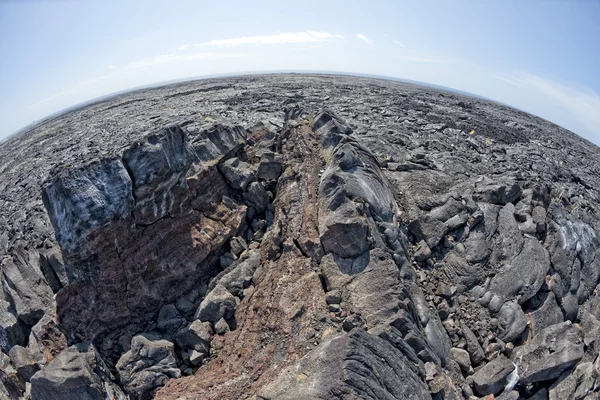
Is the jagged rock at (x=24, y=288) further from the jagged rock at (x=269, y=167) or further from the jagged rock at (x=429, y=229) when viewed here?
the jagged rock at (x=429, y=229)

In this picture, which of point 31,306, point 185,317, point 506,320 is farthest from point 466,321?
point 31,306

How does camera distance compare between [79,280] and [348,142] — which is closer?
[79,280]

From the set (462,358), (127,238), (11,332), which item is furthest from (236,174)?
(462,358)

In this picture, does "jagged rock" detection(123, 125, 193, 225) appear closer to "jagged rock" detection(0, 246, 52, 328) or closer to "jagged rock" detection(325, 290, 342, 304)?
"jagged rock" detection(0, 246, 52, 328)

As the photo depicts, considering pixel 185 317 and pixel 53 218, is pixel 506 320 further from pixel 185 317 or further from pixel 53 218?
pixel 53 218

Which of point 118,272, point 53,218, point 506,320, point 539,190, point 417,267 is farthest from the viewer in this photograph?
point 539,190

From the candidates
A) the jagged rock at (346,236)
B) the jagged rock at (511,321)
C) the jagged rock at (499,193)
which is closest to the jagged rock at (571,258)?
the jagged rock at (499,193)

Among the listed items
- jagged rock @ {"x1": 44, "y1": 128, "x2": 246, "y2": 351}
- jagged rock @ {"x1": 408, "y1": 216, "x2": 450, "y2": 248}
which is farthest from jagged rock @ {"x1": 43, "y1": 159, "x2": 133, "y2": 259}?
jagged rock @ {"x1": 408, "y1": 216, "x2": 450, "y2": 248}

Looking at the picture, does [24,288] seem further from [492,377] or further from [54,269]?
[492,377]
